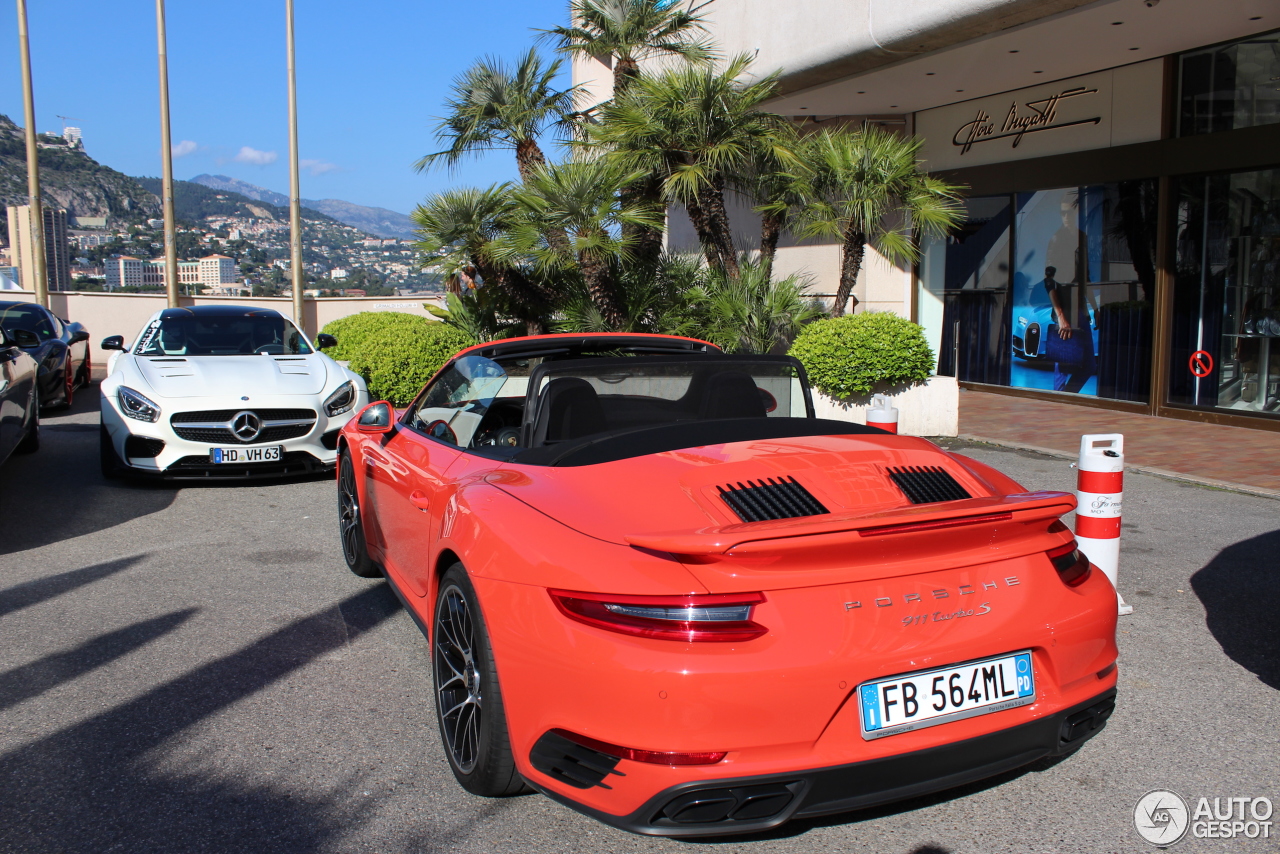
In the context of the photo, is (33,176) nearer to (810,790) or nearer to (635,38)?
(635,38)

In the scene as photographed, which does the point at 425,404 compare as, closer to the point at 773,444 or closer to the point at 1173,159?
the point at 773,444

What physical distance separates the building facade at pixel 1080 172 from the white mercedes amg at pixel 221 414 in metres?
8.07

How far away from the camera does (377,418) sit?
454cm

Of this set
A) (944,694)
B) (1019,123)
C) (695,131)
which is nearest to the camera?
(944,694)

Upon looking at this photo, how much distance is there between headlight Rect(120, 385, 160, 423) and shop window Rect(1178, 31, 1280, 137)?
11668 millimetres

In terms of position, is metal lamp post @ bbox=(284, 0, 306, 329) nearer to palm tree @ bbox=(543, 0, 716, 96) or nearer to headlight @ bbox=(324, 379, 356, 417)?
palm tree @ bbox=(543, 0, 716, 96)

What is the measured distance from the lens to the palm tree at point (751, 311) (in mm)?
12594

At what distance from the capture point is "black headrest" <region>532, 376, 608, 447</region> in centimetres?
327

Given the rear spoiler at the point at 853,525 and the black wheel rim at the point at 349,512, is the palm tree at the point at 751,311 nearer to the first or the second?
the black wheel rim at the point at 349,512

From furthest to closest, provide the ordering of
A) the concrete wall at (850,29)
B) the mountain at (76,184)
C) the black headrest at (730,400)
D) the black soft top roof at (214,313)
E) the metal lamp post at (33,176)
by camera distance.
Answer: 1. the mountain at (76,184)
2. the metal lamp post at (33,176)
3. the concrete wall at (850,29)
4. the black soft top roof at (214,313)
5. the black headrest at (730,400)

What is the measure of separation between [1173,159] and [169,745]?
12.5 m

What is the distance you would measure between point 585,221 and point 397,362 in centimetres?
314

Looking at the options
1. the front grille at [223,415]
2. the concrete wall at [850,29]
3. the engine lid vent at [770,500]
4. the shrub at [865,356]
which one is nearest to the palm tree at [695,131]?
the concrete wall at [850,29]

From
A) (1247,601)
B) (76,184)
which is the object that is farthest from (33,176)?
(76,184)
